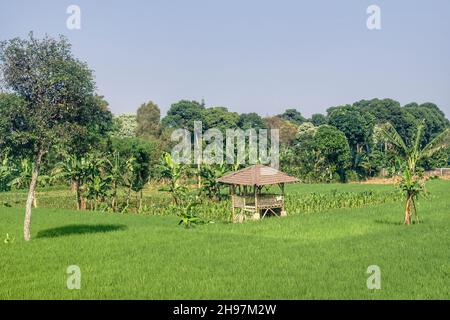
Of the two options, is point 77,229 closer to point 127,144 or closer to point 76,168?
point 76,168

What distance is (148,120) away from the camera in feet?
204

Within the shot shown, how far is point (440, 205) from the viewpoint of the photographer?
30.1 meters

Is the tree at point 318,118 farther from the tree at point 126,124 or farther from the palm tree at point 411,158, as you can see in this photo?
the palm tree at point 411,158

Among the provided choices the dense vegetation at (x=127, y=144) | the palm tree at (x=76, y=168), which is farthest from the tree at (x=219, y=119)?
the palm tree at (x=76, y=168)

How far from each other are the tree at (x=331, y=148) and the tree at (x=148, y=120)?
770 inches

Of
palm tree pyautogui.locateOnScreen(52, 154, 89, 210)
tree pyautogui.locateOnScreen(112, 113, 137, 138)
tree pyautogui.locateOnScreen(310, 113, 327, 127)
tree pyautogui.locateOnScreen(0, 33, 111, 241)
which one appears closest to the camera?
tree pyautogui.locateOnScreen(0, 33, 111, 241)

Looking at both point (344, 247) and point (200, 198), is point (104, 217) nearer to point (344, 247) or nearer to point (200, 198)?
point (200, 198)

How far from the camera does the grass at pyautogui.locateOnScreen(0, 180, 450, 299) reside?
1158 cm

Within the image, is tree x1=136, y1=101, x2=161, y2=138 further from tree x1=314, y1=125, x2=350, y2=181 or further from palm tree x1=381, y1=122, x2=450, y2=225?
palm tree x1=381, y1=122, x2=450, y2=225

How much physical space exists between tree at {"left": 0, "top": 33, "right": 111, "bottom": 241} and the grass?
388cm

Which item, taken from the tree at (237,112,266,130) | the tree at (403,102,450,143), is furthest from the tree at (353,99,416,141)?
the tree at (237,112,266,130)

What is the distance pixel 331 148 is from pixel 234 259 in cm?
3774

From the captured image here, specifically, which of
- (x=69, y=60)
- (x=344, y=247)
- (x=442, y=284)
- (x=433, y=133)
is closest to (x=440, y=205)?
(x=344, y=247)

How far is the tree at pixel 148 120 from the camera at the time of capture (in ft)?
193
